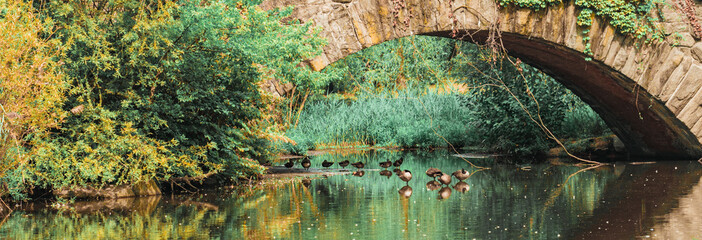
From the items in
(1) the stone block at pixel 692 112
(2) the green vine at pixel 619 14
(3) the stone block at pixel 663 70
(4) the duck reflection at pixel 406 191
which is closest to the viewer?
(4) the duck reflection at pixel 406 191

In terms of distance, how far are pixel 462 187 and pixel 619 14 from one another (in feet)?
11.5

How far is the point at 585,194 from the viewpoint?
8.82 meters

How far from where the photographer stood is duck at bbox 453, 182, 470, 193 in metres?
9.62

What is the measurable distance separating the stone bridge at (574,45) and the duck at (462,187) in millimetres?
1984

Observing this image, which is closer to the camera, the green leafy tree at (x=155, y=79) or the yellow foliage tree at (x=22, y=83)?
the yellow foliage tree at (x=22, y=83)

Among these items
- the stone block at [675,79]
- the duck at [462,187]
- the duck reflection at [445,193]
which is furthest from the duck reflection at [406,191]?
the stone block at [675,79]

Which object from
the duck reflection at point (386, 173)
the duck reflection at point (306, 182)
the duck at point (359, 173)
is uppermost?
the duck reflection at point (306, 182)

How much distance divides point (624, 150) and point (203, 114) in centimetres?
835

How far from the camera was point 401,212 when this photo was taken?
296 inches

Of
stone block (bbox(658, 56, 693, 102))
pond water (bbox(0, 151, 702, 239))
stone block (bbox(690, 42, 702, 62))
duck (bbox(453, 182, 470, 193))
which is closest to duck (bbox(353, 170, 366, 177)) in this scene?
pond water (bbox(0, 151, 702, 239))

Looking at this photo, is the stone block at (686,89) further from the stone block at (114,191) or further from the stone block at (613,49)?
A: the stone block at (114,191)

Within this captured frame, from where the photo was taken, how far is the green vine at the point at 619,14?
431 inches

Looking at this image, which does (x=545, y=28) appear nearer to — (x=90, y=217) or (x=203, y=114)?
(x=203, y=114)

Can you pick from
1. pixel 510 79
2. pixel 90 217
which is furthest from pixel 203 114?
pixel 510 79
